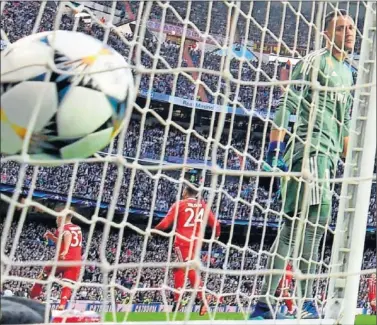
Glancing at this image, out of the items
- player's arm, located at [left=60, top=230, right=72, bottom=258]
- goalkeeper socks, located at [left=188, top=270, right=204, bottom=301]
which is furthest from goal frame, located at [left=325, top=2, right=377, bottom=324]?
player's arm, located at [left=60, top=230, right=72, bottom=258]

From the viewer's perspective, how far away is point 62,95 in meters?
1.36

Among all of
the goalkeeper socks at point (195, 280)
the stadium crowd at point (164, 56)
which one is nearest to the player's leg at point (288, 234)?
the goalkeeper socks at point (195, 280)

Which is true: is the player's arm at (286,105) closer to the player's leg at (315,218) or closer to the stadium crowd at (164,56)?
the player's leg at (315,218)

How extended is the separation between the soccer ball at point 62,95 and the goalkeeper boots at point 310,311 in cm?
105

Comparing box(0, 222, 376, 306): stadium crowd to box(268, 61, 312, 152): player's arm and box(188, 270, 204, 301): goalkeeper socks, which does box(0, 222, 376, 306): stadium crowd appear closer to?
box(188, 270, 204, 301): goalkeeper socks

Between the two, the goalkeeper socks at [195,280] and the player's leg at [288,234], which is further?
the player's leg at [288,234]

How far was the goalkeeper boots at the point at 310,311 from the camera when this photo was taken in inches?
86.8

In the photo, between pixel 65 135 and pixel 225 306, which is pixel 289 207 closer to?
pixel 65 135

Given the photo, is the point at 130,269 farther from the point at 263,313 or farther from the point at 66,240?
the point at 263,313

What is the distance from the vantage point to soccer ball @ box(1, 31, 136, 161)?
133 centimetres

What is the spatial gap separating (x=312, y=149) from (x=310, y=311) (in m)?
0.55

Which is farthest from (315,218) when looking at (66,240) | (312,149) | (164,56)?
(164,56)

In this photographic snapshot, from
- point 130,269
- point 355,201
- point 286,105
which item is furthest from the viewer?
point 130,269

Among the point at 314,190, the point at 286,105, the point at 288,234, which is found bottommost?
the point at 288,234
